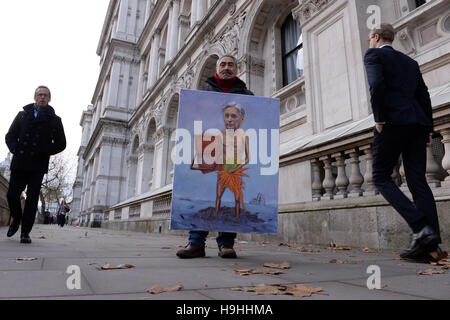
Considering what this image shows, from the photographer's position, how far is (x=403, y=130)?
3.03 metres

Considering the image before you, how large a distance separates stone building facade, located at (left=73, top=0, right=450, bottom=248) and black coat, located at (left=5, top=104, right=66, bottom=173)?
384 centimetres

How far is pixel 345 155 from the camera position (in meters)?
5.09

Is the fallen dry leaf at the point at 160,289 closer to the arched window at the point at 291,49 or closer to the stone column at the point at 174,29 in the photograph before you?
the arched window at the point at 291,49

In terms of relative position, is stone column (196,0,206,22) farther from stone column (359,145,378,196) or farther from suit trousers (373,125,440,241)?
suit trousers (373,125,440,241)

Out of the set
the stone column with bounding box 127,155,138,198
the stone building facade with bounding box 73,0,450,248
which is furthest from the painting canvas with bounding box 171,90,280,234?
the stone column with bounding box 127,155,138,198

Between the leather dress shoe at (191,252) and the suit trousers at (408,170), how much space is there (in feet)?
6.05

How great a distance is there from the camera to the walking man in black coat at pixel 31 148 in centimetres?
445

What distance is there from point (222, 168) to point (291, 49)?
8357mm

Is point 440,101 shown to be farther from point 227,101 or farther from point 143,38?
point 143,38

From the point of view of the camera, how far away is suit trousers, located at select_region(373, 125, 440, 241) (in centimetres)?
292

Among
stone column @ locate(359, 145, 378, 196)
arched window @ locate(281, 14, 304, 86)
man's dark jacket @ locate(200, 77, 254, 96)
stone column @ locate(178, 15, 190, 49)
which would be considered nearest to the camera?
man's dark jacket @ locate(200, 77, 254, 96)

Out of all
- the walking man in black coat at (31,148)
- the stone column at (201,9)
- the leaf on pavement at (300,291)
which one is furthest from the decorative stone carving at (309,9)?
the stone column at (201,9)
